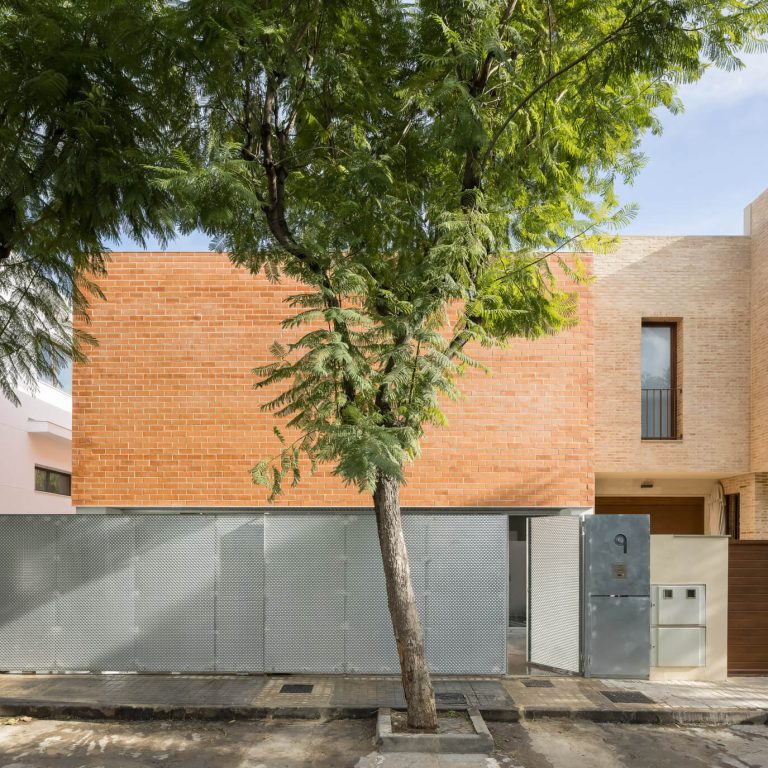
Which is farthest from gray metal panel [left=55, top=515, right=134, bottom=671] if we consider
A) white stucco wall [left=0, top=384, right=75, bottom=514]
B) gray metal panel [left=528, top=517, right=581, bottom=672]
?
white stucco wall [left=0, top=384, right=75, bottom=514]

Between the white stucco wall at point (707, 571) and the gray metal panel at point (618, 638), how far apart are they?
0.53m

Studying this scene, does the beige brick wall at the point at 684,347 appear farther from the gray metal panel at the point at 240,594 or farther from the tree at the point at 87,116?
the tree at the point at 87,116

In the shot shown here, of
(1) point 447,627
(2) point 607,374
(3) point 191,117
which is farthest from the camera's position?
(2) point 607,374

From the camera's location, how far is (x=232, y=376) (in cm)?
1283

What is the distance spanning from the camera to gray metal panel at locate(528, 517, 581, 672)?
10.3 m

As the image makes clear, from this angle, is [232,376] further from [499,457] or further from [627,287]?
[627,287]

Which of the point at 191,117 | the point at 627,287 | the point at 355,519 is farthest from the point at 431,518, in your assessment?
the point at 627,287

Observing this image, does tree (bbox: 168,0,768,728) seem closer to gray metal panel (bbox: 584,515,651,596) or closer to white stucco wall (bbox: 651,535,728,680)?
gray metal panel (bbox: 584,515,651,596)

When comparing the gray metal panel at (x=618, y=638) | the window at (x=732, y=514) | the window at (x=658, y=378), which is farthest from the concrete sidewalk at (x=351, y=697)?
the window at (x=732, y=514)

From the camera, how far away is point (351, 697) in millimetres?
9047

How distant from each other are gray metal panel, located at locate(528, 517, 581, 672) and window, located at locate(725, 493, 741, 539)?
28.2ft

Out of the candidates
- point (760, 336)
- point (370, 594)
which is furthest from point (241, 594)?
point (760, 336)

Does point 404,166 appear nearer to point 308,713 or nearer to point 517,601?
point 308,713

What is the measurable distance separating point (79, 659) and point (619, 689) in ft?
22.4
